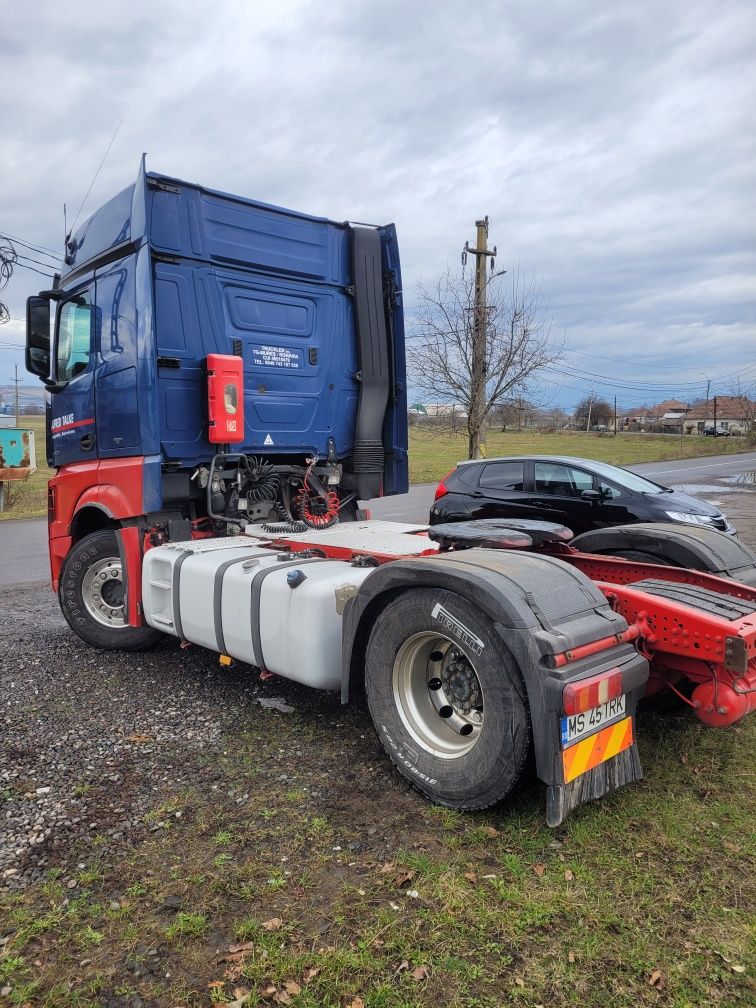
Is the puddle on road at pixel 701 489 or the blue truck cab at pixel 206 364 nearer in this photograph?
the blue truck cab at pixel 206 364

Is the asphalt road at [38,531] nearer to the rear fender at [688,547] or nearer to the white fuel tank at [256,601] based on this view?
the white fuel tank at [256,601]

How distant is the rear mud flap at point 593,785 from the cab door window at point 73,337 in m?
4.69

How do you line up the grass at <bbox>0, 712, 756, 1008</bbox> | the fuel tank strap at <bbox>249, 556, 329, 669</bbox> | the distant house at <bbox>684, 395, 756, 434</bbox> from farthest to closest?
the distant house at <bbox>684, 395, 756, 434</bbox>, the fuel tank strap at <bbox>249, 556, 329, 669</bbox>, the grass at <bbox>0, 712, 756, 1008</bbox>

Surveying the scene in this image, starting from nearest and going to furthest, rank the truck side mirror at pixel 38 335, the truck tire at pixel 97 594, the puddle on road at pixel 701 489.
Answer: the truck tire at pixel 97 594 < the truck side mirror at pixel 38 335 < the puddle on road at pixel 701 489

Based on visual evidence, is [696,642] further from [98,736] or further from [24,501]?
[24,501]

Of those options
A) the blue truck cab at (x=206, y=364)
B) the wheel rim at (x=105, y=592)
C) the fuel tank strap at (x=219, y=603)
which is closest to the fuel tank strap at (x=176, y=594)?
the fuel tank strap at (x=219, y=603)

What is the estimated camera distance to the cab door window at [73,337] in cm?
573

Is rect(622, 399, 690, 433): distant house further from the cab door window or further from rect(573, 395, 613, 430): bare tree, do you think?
the cab door window

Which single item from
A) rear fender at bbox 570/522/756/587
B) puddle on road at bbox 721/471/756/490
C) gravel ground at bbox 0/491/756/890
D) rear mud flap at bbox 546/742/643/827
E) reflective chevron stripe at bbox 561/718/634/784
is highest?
rear fender at bbox 570/522/756/587

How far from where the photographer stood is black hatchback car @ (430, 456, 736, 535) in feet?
27.3

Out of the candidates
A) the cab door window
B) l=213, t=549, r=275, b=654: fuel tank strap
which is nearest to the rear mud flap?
l=213, t=549, r=275, b=654: fuel tank strap

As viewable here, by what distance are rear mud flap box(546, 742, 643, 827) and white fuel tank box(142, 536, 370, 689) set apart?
4.48 ft

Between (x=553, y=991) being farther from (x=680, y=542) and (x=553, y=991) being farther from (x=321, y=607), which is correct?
(x=680, y=542)

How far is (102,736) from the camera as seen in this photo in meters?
4.05
